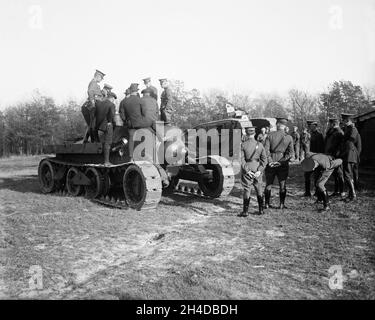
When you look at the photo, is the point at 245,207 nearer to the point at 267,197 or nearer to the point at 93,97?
the point at 267,197

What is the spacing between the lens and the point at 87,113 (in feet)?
34.2

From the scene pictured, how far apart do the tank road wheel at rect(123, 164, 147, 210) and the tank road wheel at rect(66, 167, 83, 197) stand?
92.6 inches

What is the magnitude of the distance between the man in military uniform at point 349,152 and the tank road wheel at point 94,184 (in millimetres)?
5709

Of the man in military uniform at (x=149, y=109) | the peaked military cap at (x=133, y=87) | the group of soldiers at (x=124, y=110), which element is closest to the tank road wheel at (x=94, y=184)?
the group of soldiers at (x=124, y=110)

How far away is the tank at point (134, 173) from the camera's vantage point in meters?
7.99

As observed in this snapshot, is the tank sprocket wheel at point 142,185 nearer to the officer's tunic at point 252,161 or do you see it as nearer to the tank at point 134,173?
the tank at point 134,173

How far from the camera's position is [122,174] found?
8945mm

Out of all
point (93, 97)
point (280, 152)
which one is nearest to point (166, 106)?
point (93, 97)

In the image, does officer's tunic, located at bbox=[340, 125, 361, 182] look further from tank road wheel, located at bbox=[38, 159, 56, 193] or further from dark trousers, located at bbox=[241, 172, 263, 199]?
tank road wheel, located at bbox=[38, 159, 56, 193]

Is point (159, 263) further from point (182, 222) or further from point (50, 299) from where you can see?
point (182, 222)

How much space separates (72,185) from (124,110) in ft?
10.6

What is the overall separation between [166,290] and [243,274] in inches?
36.5

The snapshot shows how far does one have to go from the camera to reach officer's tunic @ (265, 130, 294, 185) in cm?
761

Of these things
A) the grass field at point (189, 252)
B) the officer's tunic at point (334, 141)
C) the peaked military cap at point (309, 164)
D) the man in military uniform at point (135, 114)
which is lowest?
the grass field at point (189, 252)
